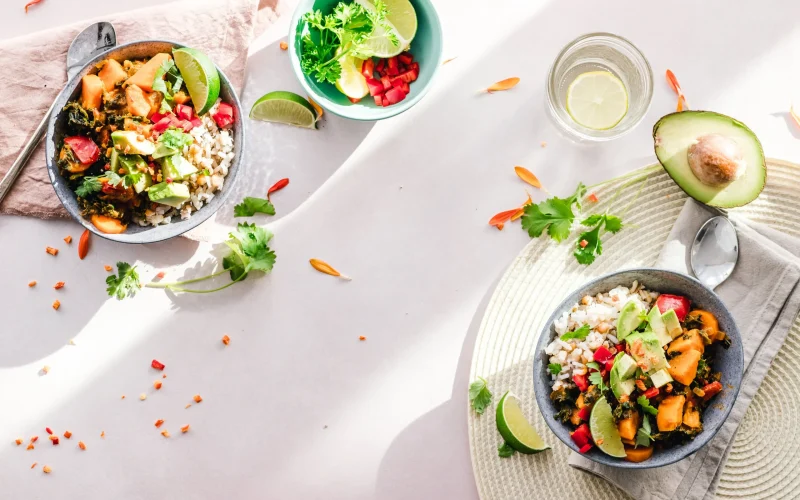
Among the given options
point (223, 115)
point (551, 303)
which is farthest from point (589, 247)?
point (223, 115)

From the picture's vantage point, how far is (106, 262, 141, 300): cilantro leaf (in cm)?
209

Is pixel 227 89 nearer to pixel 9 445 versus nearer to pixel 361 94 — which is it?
pixel 361 94

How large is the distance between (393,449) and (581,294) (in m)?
0.82

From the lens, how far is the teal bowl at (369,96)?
197 cm

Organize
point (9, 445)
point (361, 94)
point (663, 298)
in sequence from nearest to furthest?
1. point (663, 298)
2. point (361, 94)
3. point (9, 445)

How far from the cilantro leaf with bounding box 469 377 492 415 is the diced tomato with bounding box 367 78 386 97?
961 mm

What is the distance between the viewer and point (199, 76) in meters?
1.90

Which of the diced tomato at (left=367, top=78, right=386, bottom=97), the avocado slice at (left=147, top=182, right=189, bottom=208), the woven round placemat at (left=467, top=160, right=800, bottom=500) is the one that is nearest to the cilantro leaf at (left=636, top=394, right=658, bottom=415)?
the woven round placemat at (left=467, top=160, right=800, bottom=500)

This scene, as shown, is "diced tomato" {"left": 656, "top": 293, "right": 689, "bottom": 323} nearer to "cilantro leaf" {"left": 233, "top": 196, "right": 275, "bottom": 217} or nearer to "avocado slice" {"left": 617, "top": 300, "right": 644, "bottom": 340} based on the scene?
"avocado slice" {"left": 617, "top": 300, "right": 644, "bottom": 340}

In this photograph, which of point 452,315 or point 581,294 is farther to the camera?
point 452,315

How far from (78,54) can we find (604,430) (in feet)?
6.35

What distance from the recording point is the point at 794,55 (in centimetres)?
219

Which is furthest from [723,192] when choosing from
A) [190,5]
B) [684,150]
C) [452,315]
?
[190,5]

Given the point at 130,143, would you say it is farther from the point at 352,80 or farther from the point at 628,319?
the point at 628,319
